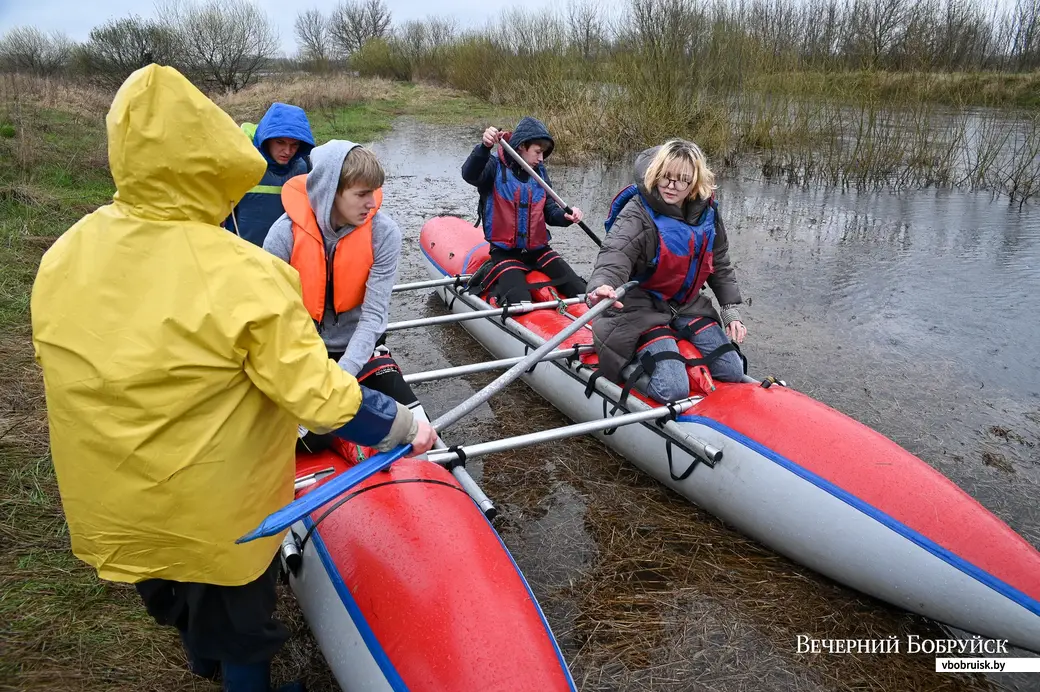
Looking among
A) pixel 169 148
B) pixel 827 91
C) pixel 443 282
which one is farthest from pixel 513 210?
pixel 827 91

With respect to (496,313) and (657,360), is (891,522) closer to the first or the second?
(657,360)

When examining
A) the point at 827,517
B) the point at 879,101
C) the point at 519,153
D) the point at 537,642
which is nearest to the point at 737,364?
the point at 827,517

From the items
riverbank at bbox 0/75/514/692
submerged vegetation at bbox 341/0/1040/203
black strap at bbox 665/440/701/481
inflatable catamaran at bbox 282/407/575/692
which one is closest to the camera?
inflatable catamaran at bbox 282/407/575/692

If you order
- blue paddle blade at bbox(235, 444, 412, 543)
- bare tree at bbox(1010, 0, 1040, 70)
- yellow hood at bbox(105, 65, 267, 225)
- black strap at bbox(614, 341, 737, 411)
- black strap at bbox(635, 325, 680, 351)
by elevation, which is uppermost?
bare tree at bbox(1010, 0, 1040, 70)

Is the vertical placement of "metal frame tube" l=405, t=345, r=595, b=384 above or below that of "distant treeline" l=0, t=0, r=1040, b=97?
below

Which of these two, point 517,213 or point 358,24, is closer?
point 517,213

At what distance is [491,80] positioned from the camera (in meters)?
21.8

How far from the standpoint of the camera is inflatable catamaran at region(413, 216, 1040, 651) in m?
2.56

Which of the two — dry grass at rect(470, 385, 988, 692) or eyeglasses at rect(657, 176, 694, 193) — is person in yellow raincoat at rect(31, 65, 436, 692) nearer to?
dry grass at rect(470, 385, 988, 692)

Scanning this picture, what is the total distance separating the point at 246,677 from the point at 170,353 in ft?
3.84

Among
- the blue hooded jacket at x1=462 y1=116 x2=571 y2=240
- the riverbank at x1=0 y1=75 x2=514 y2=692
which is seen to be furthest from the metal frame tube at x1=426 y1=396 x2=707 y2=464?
the blue hooded jacket at x1=462 y1=116 x2=571 y2=240

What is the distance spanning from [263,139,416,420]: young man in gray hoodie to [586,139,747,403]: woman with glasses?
1085mm

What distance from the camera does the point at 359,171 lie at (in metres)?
2.47

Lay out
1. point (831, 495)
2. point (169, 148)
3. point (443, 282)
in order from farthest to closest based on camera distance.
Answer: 1. point (443, 282)
2. point (831, 495)
3. point (169, 148)
